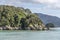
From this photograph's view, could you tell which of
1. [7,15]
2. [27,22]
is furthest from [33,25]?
[7,15]

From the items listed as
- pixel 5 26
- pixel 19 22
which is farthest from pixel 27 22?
pixel 5 26

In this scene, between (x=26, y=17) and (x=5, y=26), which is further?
(x=26, y=17)

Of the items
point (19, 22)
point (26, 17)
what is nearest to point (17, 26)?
point (19, 22)

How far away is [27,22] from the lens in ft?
567

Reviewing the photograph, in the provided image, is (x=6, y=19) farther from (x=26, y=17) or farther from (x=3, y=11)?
(x=26, y=17)

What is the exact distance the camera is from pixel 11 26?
172 meters

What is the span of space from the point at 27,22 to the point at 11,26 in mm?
10890

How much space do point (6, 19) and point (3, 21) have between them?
8.94ft

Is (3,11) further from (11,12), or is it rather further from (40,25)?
(40,25)

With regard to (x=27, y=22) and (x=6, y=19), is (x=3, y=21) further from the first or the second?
(x=27, y=22)

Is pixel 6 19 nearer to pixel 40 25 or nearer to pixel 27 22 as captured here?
pixel 27 22

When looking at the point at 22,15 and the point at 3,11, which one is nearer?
the point at 3,11

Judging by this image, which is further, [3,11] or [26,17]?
[26,17]

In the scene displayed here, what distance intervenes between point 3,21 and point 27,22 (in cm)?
1640
